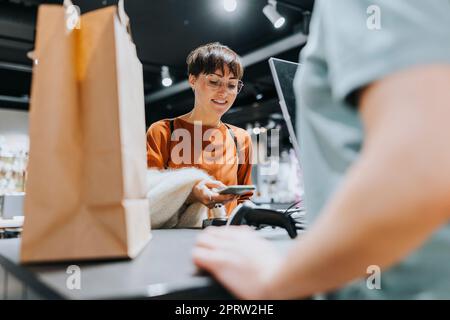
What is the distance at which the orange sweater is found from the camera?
1573mm

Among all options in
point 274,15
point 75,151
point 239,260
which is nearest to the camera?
point 239,260

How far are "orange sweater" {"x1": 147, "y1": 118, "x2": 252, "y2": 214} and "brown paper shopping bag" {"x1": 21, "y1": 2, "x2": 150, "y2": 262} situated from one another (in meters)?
1.02

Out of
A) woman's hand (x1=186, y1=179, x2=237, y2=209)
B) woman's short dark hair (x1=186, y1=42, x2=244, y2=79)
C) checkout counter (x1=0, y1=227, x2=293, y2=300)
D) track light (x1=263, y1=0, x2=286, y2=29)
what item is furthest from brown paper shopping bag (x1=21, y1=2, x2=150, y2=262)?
track light (x1=263, y1=0, x2=286, y2=29)

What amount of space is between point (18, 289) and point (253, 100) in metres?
7.67

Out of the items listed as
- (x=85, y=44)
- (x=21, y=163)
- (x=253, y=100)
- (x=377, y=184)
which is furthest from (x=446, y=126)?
(x=253, y=100)

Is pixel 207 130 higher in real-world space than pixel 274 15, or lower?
lower

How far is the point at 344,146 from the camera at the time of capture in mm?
370

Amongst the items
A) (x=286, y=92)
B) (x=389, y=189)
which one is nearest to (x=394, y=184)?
(x=389, y=189)

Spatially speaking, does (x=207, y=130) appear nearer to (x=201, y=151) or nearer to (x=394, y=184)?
(x=201, y=151)

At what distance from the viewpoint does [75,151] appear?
49 centimetres

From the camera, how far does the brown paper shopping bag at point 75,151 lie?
47 centimetres

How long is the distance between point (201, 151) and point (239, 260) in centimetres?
132

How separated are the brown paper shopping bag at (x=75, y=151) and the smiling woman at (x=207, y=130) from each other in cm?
102

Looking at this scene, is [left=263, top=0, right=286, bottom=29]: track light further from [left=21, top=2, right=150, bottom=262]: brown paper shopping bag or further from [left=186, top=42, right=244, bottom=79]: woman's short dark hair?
[left=21, top=2, right=150, bottom=262]: brown paper shopping bag
